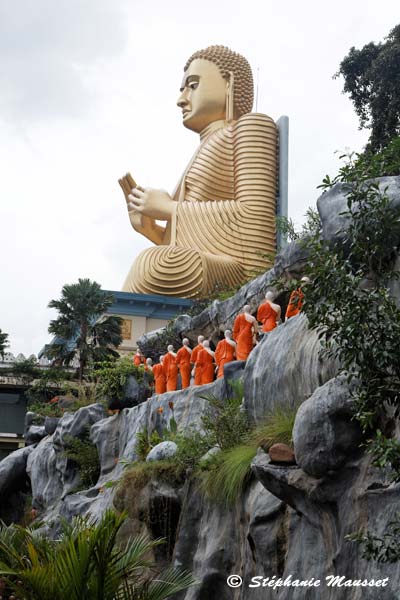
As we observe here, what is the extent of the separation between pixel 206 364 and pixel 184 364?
126 cm

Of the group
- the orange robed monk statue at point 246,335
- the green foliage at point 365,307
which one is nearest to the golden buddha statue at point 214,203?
the orange robed monk statue at point 246,335

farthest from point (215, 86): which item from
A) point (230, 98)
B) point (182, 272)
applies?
point (182, 272)

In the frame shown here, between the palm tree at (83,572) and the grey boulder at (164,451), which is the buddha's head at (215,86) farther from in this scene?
the palm tree at (83,572)

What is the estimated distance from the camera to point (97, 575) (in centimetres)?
765

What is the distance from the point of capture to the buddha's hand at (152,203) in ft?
106

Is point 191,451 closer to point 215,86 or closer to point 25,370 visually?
point 25,370

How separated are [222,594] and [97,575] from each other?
10.7 ft

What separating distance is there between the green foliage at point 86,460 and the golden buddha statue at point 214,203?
11.2 m

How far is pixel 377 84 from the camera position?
20.0m

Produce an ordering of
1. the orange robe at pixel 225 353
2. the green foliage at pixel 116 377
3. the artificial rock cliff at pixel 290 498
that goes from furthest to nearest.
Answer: the green foliage at pixel 116 377
the orange robe at pixel 225 353
the artificial rock cliff at pixel 290 498

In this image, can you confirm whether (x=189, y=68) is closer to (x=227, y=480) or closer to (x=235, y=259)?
(x=235, y=259)

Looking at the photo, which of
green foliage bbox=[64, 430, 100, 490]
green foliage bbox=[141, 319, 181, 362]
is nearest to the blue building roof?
green foliage bbox=[141, 319, 181, 362]

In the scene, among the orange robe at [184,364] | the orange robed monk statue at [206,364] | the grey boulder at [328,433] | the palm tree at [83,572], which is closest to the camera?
the palm tree at [83,572]

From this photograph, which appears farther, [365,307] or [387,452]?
[365,307]
